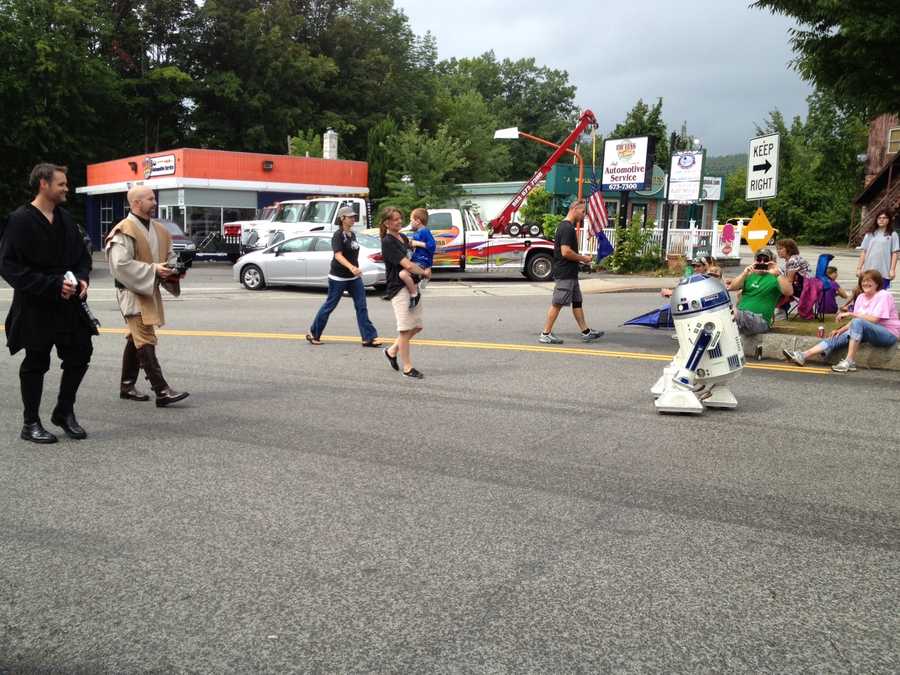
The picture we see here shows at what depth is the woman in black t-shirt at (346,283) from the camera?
427 inches

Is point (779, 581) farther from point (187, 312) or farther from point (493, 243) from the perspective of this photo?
point (493, 243)

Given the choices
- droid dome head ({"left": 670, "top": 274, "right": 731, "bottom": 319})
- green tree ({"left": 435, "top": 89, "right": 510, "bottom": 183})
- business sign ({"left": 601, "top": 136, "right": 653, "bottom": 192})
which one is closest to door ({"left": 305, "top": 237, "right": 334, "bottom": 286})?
business sign ({"left": 601, "top": 136, "right": 653, "bottom": 192})

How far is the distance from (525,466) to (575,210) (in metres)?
6.04

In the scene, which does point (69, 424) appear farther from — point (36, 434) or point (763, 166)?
point (763, 166)

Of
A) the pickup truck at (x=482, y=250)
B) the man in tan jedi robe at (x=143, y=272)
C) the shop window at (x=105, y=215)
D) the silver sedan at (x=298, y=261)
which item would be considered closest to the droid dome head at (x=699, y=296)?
the man in tan jedi robe at (x=143, y=272)

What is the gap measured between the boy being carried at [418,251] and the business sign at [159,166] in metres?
26.8

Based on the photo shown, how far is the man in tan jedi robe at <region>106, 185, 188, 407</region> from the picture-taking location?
22.4 feet

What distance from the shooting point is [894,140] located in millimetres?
46750

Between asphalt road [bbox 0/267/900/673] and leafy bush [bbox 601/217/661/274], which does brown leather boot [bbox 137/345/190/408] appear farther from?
leafy bush [bbox 601/217/661/274]

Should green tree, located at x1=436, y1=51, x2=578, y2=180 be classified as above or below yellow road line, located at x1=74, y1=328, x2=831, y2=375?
above

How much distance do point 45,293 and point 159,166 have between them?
34.0 metres

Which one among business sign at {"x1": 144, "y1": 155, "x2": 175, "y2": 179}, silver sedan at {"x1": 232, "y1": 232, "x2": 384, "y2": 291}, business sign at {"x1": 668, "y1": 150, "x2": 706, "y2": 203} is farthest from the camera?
business sign at {"x1": 144, "y1": 155, "x2": 175, "y2": 179}

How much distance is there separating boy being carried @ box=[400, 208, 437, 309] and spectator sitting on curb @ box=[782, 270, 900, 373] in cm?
475

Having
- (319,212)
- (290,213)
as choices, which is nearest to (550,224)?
(319,212)
